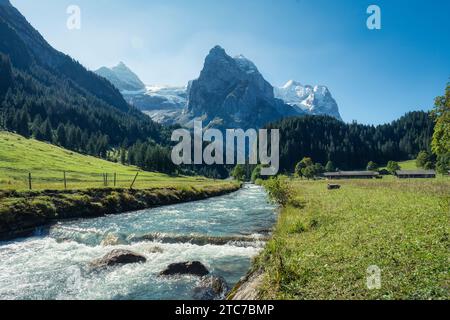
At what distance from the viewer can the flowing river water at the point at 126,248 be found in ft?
67.3

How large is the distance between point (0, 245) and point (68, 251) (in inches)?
291

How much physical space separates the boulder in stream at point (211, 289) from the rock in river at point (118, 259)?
7.45m

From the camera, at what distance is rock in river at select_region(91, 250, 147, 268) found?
2492 centimetres

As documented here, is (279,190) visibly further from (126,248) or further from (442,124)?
(126,248)

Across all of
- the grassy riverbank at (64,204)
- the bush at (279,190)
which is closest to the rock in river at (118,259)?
the grassy riverbank at (64,204)

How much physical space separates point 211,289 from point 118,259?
9228mm

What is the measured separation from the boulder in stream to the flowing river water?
1.61 ft

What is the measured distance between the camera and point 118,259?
25391mm

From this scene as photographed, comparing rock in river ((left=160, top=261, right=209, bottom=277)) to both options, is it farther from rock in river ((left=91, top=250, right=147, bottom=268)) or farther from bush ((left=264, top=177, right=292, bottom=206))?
bush ((left=264, top=177, right=292, bottom=206))

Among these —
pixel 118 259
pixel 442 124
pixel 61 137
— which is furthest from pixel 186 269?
pixel 61 137

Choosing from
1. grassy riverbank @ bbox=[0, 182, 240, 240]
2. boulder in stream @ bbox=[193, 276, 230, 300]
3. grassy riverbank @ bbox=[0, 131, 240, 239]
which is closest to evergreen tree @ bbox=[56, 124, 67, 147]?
grassy riverbank @ bbox=[0, 131, 240, 239]
